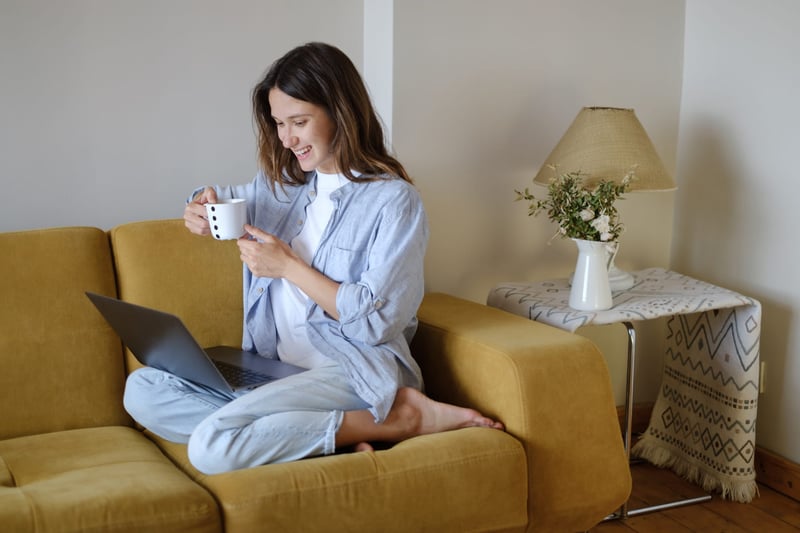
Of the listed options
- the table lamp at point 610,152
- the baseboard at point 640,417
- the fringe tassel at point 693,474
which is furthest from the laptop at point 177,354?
the baseboard at point 640,417

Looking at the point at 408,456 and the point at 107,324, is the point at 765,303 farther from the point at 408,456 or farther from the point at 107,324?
the point at 107,324

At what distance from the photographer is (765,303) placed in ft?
8.71

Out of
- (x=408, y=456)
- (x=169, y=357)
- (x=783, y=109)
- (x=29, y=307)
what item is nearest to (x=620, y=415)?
(x=783, y=109)

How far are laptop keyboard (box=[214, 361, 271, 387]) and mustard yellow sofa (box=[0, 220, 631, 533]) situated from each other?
183 mm

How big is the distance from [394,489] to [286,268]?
0.53 m

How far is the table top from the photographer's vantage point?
232cm

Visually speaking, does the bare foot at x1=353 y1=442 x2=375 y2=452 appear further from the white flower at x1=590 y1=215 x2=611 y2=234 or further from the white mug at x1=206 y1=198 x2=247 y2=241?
the white flower at x1=590 y1=215 x2=611 y2=234

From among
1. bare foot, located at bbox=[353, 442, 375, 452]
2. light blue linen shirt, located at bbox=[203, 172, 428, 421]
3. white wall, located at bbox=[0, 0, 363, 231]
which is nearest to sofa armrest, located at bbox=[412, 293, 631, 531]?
light blue linen shirt, located at bbox=[203, 172, 428, 421]

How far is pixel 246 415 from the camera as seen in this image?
181cm

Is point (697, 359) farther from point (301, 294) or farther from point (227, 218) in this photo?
point (227, 218)

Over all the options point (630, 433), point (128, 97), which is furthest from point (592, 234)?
point (128, 97)

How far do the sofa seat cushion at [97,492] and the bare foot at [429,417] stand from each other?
1.45 ft

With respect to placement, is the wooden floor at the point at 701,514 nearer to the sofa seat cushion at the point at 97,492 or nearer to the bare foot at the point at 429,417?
the bare foot at the point at 429,417

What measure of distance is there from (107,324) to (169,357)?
0.98 feet
